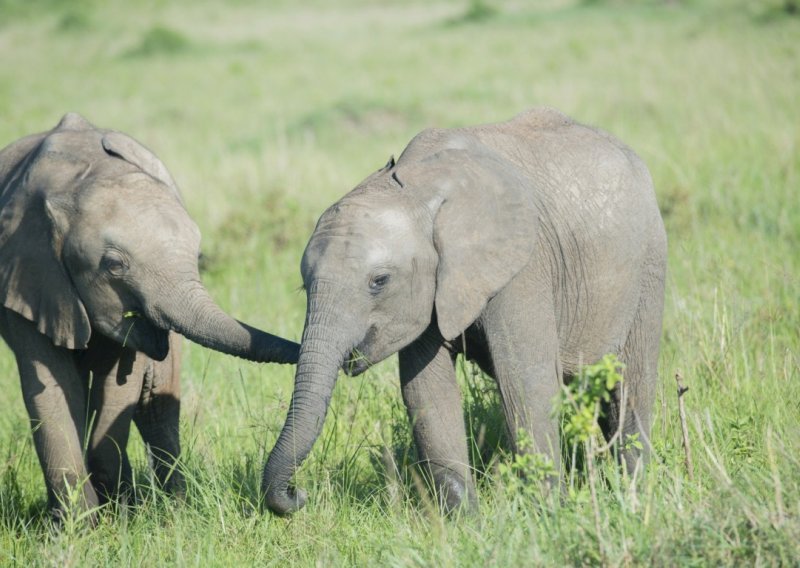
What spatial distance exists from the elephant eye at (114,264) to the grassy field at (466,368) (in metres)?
0.75

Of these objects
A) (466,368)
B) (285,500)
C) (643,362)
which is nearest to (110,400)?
(285,500)

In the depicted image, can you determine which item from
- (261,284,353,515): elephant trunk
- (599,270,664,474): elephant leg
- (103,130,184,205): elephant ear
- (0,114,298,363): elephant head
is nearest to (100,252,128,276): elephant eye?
(0,114,298,363): elephant head

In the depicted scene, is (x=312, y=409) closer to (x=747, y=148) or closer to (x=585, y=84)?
(x=747, y=148)

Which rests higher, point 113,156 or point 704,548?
point 113,156

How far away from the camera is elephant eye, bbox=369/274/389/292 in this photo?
405 centimetres

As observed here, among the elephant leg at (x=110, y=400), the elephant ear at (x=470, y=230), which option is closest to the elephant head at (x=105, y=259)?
the elephant leg at (x=110, y=400)

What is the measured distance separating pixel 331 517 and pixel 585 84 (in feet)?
40.4

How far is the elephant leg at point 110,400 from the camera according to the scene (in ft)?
17.1

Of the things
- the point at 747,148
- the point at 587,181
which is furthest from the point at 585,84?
the point at 587,181

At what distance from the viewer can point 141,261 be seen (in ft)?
15.0

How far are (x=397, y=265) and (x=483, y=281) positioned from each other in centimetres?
34

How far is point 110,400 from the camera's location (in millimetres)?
5227

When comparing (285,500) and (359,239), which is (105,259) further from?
(285,500)

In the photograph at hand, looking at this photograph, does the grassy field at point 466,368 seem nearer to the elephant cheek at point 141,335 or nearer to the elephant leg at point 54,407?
the elephant leg at point 54,407
